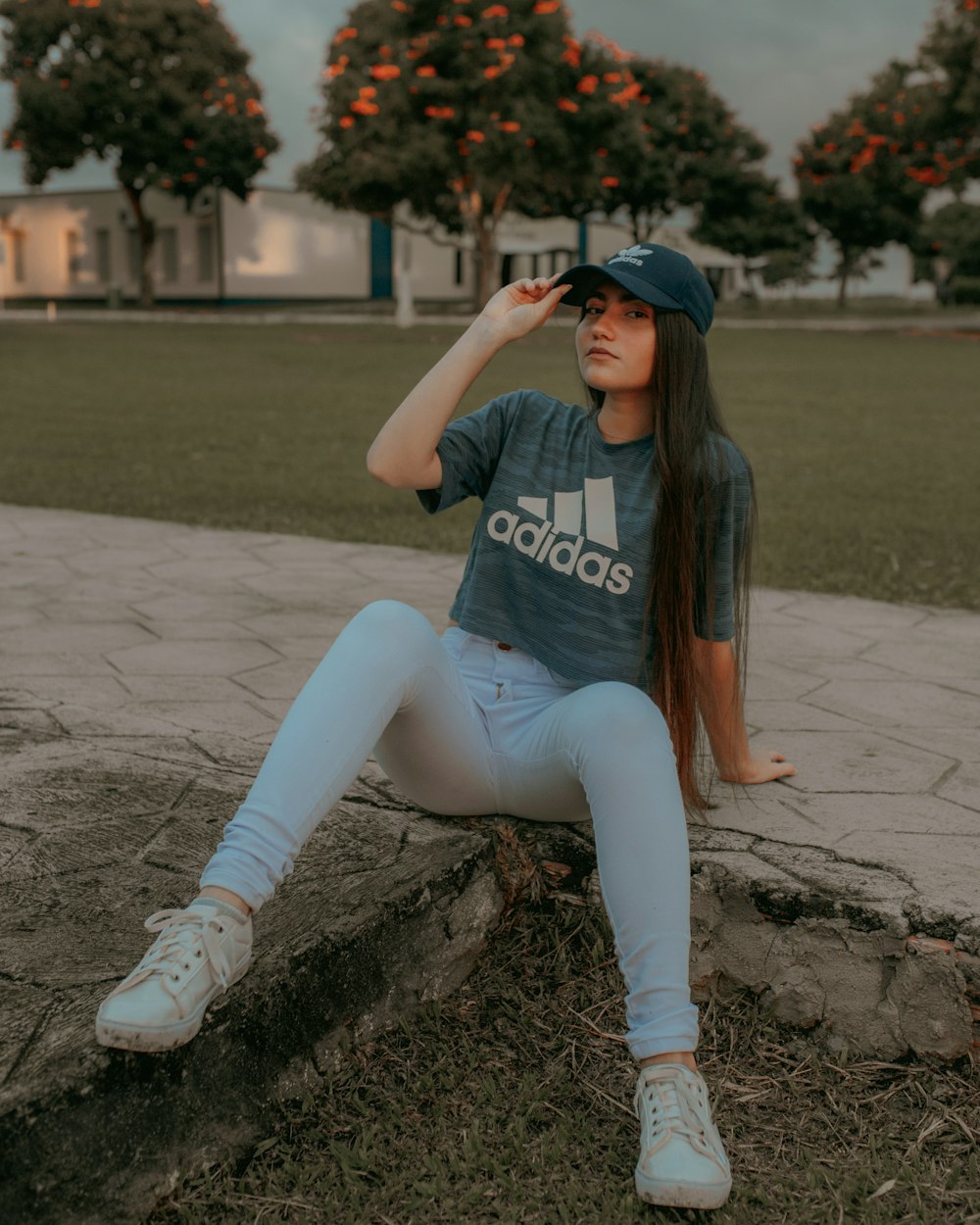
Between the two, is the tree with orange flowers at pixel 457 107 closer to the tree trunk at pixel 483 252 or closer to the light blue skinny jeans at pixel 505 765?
the tree trunk at pixel 483 252

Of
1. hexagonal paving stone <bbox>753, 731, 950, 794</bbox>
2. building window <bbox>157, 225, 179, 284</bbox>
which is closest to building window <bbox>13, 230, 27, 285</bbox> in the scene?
building window <bbox>157, 225, 179, 284</bbox>

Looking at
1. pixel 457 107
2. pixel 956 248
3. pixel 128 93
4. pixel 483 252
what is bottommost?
pixel 483 252

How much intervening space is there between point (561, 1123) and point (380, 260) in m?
48.8

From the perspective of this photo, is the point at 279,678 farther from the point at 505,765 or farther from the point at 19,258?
the point at 19,258

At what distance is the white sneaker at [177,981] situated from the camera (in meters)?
1.74

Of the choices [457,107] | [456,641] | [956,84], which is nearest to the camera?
[456,641]

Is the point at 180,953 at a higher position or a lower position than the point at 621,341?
lower

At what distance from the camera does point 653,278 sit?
225 cm

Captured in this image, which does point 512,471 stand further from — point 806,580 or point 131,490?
point 131,490

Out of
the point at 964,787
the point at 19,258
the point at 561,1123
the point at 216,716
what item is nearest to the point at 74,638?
the point at 216,716

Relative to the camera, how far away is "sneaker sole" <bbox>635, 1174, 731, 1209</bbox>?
1814mm

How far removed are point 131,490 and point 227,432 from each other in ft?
10.7

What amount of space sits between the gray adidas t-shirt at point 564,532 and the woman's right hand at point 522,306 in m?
0.18

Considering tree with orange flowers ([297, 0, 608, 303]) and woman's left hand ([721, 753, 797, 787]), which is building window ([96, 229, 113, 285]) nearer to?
tree with orange flowers ([297, 0, 608, 303])
